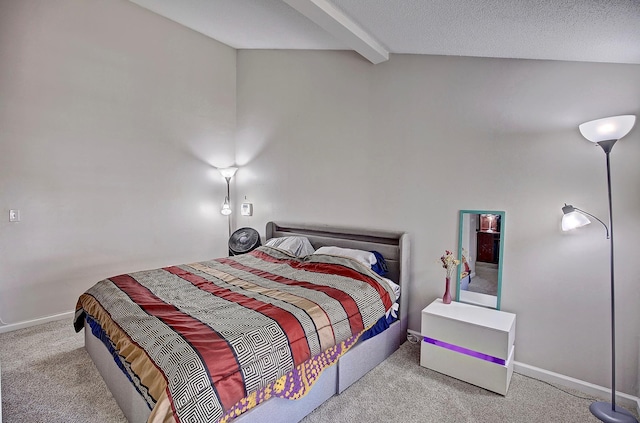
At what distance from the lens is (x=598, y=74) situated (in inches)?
90.9

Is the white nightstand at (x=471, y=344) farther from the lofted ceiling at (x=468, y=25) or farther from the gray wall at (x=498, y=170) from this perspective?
the lofted ceiling at (x=468, y=25)

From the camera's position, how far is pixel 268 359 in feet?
5.65

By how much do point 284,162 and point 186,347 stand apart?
9.74ft

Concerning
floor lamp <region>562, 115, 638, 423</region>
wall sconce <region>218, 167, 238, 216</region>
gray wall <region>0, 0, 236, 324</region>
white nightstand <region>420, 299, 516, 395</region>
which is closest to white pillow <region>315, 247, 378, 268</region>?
white nightstand <region>420, 299, 516, 395</region>

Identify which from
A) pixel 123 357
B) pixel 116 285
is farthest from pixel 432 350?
pixel 116 285

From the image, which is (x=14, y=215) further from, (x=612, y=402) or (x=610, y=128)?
(x=612, y=402)

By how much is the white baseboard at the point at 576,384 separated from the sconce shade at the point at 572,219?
1122mm

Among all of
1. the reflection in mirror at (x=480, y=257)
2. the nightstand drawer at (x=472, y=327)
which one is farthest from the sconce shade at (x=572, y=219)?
the nightstand drawer at (x=472, y=327)

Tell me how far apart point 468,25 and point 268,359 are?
2353mm

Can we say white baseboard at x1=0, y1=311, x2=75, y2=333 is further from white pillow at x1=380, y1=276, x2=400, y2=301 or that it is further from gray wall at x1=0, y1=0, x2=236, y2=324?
white pillow at x1=380, y1=276, x2=400, y2=301

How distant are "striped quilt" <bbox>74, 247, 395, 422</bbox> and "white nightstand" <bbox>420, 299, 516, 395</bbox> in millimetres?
429

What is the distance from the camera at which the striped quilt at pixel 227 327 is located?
151 centimetres

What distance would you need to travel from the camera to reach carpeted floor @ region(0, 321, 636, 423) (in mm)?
2072

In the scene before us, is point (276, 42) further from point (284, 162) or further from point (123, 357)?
point (123, 357)
